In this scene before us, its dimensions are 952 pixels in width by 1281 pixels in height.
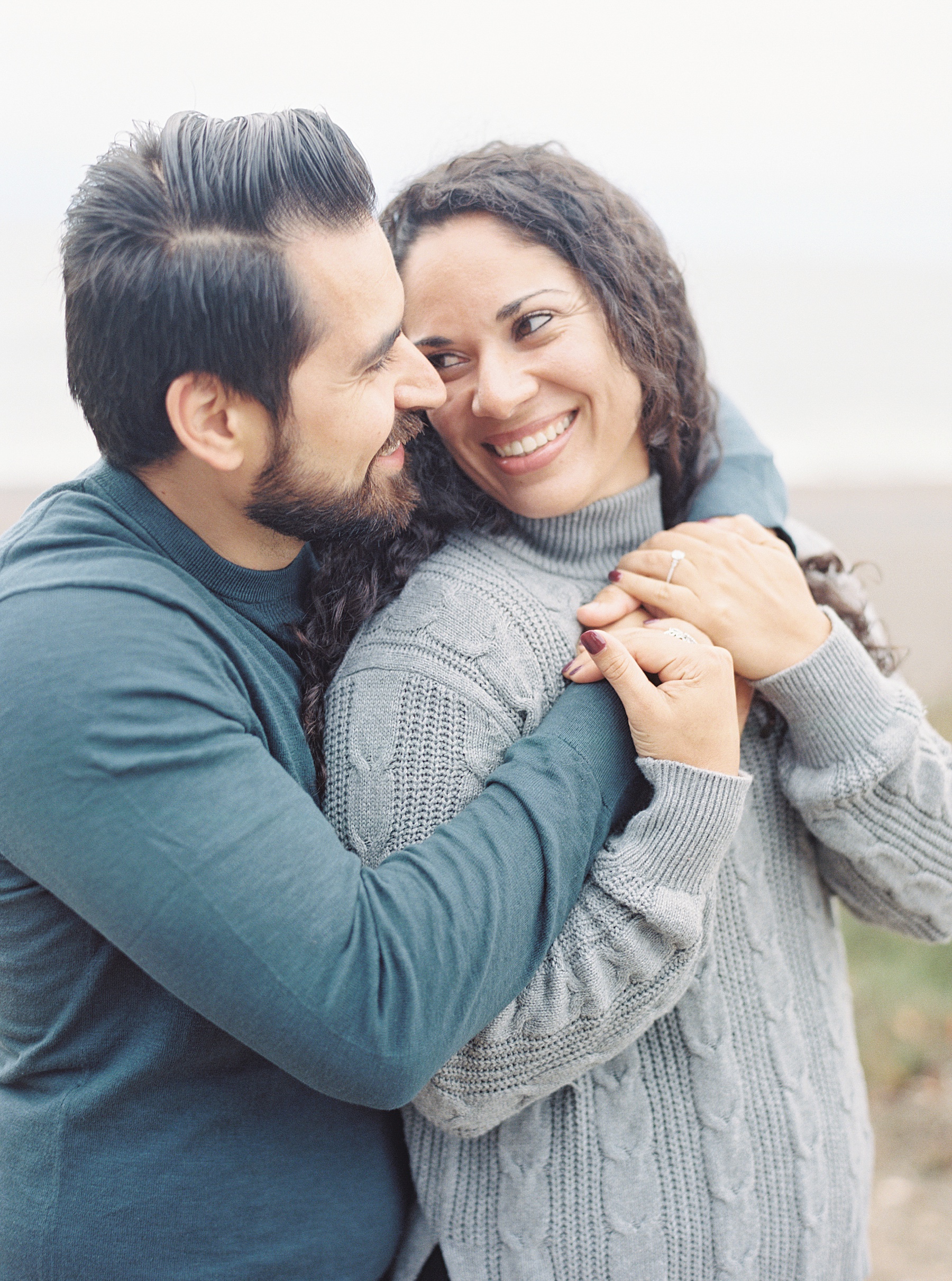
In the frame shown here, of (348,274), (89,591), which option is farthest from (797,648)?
(89,591)

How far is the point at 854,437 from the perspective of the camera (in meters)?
7.58

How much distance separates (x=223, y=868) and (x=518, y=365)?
3.02 ft

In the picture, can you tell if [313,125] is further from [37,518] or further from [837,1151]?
[837,1151]

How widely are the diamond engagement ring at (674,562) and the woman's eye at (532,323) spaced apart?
0.40 metres

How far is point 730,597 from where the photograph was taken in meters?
1.54

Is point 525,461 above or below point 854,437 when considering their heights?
above

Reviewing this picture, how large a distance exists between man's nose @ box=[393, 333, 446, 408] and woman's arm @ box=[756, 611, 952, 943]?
24.9 inches

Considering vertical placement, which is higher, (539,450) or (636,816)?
(539,450)

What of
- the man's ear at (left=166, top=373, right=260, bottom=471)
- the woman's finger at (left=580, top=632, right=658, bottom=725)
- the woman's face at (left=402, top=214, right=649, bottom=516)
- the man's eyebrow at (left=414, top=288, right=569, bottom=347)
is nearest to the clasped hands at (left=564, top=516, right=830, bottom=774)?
the woman's finger at (left=580, top=632, right=658, bottom=725)

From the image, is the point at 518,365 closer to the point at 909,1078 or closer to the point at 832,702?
the point at 832,702

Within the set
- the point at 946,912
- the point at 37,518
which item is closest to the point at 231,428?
the point at 37,518

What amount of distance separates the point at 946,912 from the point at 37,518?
1.40m

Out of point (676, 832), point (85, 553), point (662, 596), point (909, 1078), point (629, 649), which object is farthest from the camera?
point (909, 1078)

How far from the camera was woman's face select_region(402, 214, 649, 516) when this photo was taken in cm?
162
